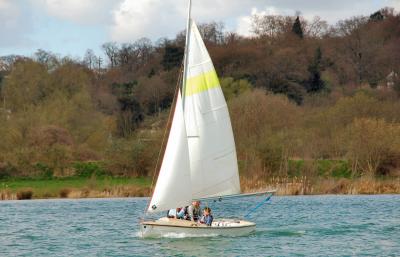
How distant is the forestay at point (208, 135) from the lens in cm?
3544

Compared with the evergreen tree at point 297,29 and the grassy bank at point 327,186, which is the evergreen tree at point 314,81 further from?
the grassy bank at point 327,186

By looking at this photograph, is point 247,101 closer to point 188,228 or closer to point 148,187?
point 148,187

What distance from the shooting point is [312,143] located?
227ft

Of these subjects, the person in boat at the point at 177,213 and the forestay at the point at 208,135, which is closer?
the forestay at the point at 208,135

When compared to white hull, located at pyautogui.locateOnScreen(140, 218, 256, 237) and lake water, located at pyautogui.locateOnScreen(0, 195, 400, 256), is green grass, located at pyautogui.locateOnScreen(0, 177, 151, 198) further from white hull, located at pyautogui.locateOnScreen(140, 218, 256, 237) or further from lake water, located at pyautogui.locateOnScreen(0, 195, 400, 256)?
white hull, located at pyautogui.locateOnScreen(140, 218, 256, 237)

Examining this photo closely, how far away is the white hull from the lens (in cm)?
3509

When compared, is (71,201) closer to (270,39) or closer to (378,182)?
(378,182)

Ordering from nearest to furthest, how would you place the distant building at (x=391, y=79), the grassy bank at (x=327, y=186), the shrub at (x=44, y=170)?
1. the grassy bank at (x=327, y=186)
2. the shrub at (x=44, y=170)
3. the distant building at (x=391, y=79)

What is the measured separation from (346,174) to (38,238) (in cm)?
3446

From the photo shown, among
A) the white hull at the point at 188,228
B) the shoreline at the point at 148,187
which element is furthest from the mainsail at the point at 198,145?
the shoreline at the point at 148,187

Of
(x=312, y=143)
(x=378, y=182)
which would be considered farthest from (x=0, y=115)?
→ (x=378, y=182)

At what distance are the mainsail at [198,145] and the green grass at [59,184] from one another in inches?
1256

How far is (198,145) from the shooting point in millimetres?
36062

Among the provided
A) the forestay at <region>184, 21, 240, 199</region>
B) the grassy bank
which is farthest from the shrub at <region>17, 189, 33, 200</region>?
the forestay at <region>184, 21, 240, 199</region>
